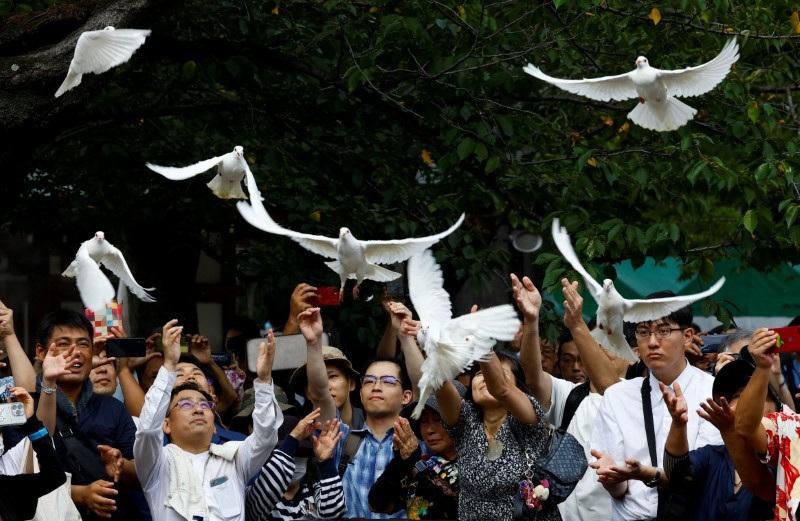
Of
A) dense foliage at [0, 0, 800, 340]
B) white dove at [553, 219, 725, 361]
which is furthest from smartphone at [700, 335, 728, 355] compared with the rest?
white dove at [553, 219, 725, 361]

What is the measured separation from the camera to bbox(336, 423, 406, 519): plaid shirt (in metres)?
6.11

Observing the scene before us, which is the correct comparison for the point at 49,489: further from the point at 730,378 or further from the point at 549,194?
the point at 549,194

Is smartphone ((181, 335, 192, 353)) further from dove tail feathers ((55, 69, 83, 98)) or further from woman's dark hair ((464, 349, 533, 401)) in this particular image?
woman's dark hair ((464, 349, 533, 401))

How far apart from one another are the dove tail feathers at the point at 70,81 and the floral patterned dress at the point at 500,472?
2768 millimetres

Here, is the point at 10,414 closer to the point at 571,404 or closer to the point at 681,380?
the point at 571,404

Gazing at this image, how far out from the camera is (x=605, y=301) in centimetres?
571

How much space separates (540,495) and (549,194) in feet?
→ 10.6

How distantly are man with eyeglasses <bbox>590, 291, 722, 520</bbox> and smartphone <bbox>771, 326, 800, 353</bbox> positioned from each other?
94 cm

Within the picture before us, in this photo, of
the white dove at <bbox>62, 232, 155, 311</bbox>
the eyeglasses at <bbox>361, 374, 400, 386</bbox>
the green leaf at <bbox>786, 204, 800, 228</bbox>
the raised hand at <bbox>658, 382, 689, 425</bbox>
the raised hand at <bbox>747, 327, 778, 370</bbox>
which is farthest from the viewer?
the green leaf at <bbox>786, 204, 800, 228</bbox>

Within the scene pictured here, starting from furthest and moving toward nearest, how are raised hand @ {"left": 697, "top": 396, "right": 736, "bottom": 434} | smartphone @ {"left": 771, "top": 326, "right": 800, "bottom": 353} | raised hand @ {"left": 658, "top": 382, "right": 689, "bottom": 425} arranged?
raised hand @ {"left": 658, "top": 382, "right": 689, "bottom": 425}
raised hand @ {"left": 697, "top": 396, "right": 736, "bottom": 434}
smartphone @ {"left": 771, "top": 326, "right": 800, "bottom": 353}

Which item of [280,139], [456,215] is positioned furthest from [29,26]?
[456,215]

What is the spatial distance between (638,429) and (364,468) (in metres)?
1.35

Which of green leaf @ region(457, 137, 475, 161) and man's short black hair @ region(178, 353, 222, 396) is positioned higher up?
green leaf @ region(457, 137, 475, 161)

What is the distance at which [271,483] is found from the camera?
5.87 metres
